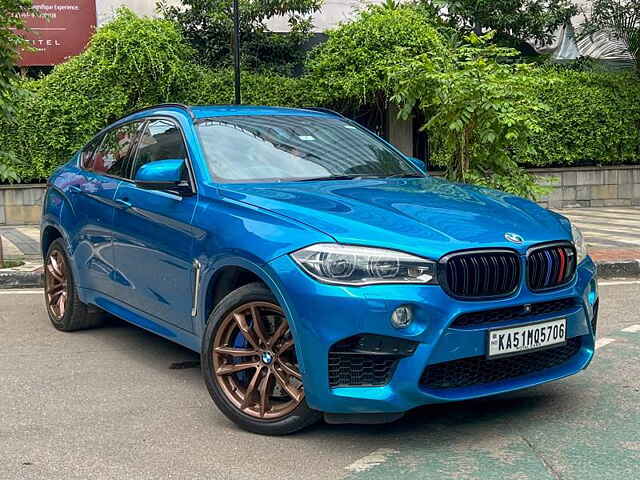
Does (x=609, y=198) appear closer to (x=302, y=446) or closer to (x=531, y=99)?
(x=531, y=99)

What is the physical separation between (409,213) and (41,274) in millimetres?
5680

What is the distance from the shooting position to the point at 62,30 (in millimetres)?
15023

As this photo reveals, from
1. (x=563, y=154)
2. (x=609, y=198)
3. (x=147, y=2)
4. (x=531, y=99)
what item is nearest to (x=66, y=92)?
(x=147, y=2)

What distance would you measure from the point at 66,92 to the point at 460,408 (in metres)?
10.1

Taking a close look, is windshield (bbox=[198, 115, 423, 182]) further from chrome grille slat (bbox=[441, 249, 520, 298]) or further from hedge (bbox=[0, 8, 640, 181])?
hedge (bbox=[0, 8, 640, 181])

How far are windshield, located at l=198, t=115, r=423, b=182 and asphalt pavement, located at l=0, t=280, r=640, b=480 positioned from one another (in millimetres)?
1302

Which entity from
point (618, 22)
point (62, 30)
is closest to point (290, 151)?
point (62, 30)

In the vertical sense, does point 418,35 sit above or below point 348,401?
above

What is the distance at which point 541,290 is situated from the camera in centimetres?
414

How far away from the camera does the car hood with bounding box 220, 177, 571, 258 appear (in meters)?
3.96

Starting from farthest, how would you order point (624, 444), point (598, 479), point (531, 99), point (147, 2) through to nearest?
1. point (147, 2)
2. point (531, 99)
3. point (624, 444)
4. point (598, 479)

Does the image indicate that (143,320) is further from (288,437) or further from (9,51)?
(9,51)

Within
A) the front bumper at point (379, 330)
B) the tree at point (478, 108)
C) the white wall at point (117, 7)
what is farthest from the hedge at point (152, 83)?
the front bumper at point (379, 330)

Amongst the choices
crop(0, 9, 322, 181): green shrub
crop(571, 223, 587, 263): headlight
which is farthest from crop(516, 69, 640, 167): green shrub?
crop(571, 223, 587, 263): headlight
